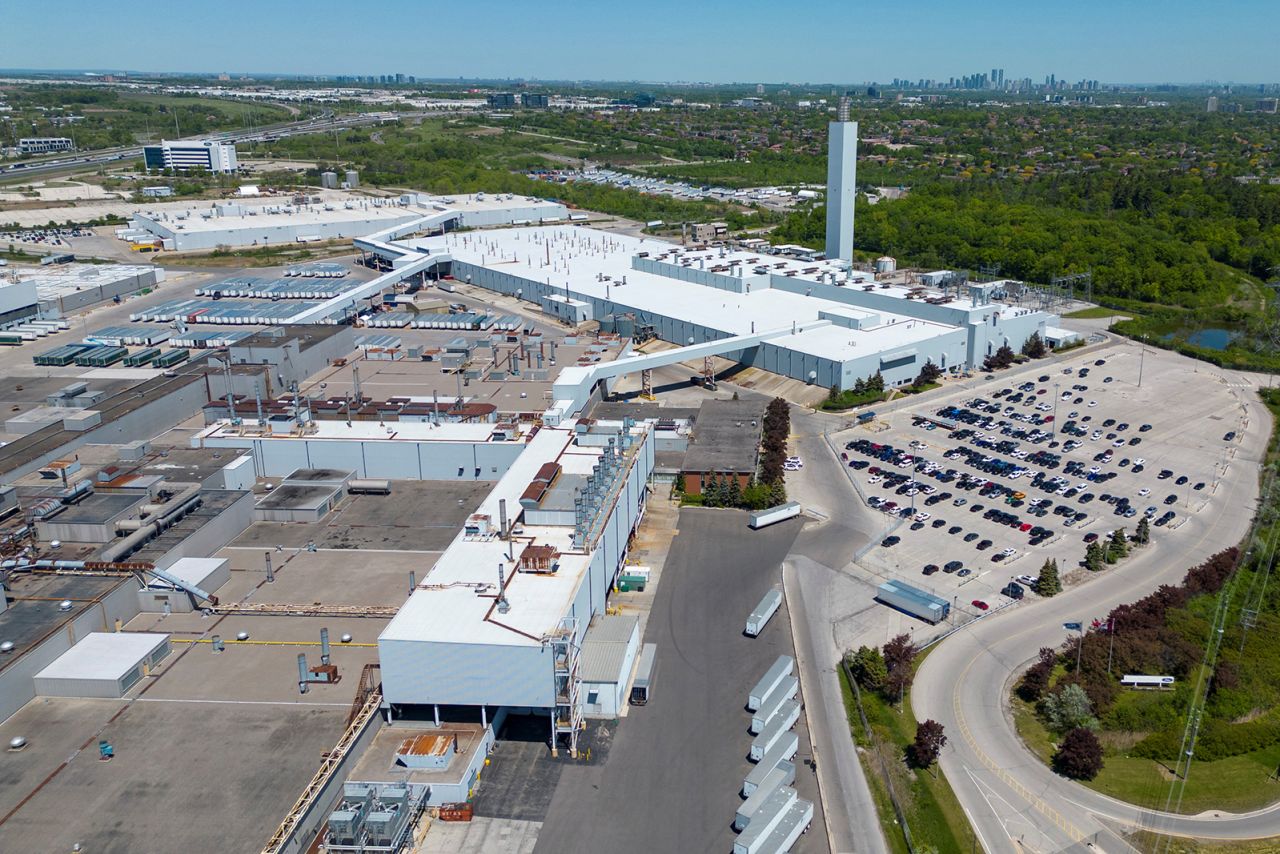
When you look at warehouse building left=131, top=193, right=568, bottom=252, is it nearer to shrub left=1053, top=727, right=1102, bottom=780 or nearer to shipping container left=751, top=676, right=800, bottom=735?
shipping container left=751, top=676, right=800, bottom=735

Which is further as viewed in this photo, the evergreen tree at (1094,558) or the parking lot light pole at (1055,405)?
the parking lot light pole at (1055,405)

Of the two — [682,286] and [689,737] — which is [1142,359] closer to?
[682,286]

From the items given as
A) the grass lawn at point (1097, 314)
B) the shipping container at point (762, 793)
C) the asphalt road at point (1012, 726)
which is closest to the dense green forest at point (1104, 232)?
the grass lawn at point (1097, 314)

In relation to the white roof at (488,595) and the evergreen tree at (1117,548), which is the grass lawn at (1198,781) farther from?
the white roof at (488,595)

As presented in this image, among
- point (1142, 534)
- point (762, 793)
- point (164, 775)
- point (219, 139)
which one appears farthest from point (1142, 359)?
point (219, 139)

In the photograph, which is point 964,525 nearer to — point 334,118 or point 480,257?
point 480,257

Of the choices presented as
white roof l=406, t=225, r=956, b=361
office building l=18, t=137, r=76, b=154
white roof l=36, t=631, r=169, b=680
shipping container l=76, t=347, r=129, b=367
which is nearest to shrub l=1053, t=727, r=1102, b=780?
white roof l=36, t=631, r=169, b=680
